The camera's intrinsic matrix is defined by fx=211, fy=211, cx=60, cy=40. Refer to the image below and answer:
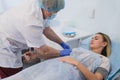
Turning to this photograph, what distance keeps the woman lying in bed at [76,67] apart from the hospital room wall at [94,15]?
38 centimetres

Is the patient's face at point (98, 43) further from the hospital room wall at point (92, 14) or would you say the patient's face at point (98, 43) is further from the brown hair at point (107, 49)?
the hospital room wall at point (92, 14)

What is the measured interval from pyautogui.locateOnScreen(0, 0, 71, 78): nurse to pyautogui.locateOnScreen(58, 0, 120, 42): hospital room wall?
0.82 m

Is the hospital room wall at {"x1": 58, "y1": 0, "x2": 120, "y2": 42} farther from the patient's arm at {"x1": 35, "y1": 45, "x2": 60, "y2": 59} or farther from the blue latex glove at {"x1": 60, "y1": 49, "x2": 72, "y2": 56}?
the patient's arm at {"x1": 35, "y1": 45, "x2": 60, "y2": 59}

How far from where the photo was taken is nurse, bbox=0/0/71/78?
1604 mm

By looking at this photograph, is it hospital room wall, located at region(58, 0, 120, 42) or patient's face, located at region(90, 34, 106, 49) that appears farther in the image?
hospital room wall, located at region(58, 0, 120, 42)

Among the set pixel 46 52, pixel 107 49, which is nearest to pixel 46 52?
pixel 46 52

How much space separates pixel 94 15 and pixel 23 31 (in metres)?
1.25

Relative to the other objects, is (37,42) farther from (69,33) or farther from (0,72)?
(69,33)

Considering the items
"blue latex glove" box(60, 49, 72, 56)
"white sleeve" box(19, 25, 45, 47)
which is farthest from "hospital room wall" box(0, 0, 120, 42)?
"white sleeve" box(19, 25, 45, 47)

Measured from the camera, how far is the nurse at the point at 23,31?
1.60 metres

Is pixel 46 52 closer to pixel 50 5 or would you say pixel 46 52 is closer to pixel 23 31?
pixel 23 31

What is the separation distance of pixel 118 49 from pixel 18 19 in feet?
3.50

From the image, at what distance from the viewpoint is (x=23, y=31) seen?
1.62 meters

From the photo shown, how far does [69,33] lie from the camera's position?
2494mm
